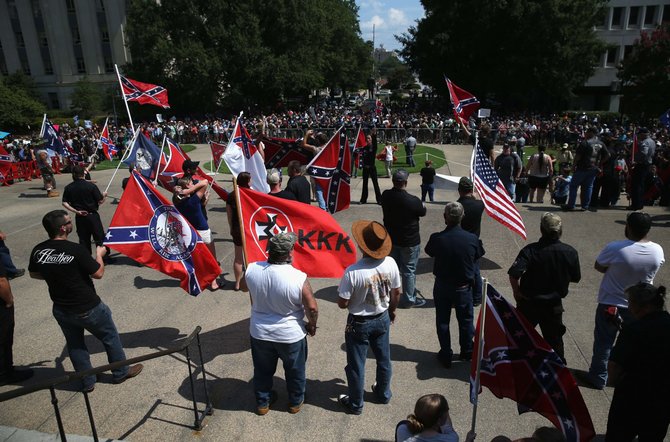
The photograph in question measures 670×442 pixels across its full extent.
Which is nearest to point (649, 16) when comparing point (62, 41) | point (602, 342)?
point (602, 342)

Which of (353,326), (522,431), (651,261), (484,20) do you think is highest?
(484,20)

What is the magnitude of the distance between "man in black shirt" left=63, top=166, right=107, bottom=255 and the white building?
2131 inches

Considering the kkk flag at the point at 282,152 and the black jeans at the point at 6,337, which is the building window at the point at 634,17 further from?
the black jeans at the point at 6,337

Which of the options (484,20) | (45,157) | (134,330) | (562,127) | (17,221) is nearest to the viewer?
(134,330)

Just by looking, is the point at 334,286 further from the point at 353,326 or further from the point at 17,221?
the point at 17,221

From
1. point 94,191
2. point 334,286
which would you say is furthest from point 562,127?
point 94,191

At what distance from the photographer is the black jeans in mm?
4809

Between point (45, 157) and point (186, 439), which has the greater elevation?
point (45, 157)

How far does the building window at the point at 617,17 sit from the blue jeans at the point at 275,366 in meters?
56.4

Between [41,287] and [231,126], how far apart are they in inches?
991

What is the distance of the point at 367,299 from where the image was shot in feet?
13.5

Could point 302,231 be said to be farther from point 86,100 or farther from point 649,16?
point 649,16

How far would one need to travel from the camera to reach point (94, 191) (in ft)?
26.1

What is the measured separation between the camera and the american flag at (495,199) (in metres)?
7.29
